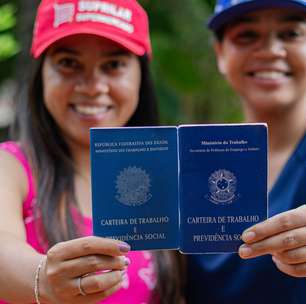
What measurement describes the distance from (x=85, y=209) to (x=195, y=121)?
4.15 meters

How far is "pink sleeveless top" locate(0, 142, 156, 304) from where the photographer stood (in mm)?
2379

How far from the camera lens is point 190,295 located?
2.74m

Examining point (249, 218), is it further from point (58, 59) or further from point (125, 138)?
point (58, 59)

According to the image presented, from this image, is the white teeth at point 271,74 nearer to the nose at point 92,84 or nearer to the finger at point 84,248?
the nose at point 92,84

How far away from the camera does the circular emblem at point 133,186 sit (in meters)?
1.90

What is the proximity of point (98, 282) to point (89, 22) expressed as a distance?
1117 millimetres

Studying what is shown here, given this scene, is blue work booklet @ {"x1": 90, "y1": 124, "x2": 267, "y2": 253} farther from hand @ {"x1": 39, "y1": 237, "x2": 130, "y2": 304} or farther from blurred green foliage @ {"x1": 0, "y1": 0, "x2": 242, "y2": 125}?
blurred green foliage @ {"x1": 0, "y1": 0, "x2": 242, "y2": 125}

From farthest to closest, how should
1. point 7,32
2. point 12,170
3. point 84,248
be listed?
point 7,32 → point 12,170 → point 84,248

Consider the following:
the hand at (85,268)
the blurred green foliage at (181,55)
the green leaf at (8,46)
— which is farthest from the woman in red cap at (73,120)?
the blurred green foliage at (181,55)

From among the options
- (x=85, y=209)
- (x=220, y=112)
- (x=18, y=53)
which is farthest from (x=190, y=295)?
(x=220, y=112)

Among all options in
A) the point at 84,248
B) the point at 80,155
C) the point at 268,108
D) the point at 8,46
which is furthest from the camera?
the point at 8,46

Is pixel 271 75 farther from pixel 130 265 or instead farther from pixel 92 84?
pixel 130 265

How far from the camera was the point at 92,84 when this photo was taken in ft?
8.40

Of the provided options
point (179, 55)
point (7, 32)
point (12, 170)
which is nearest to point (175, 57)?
point (179, 55)
